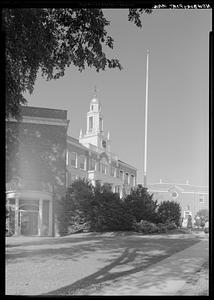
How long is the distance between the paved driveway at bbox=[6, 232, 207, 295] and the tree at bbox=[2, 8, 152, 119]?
4.95 feet

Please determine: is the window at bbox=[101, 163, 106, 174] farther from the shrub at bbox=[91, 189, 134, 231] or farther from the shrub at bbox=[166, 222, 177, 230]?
the shrub at bbox=[166, 222, 177, 230]

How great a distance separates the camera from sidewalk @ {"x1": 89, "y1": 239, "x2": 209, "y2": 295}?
3334 mm

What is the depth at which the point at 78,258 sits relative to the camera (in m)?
4.64

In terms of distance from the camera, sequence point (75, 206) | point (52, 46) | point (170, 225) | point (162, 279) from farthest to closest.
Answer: point (170, 225), point (75, 206), point (52, 46), point (162, 279)

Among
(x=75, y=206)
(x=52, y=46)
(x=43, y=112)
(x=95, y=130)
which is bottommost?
(x=75, y=206)

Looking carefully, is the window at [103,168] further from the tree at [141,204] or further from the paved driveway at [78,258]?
the paved driveway at [78,258]

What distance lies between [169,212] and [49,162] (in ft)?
6.46

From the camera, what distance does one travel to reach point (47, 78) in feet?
13.2

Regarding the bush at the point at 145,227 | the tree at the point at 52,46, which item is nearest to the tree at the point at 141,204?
the bush at the point at 145,227

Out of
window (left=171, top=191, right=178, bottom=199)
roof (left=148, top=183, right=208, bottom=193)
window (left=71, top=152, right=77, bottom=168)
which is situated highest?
window (left=71, top=152, right=77, bottom=168)

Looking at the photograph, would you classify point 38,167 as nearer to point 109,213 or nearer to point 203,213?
point 109,213

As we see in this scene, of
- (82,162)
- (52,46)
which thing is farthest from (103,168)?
(52,46)

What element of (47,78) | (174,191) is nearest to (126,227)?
(174,191)

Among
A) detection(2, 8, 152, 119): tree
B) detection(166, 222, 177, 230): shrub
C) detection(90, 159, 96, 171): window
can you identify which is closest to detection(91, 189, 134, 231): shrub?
detection(90, 159, 96, 171): window
